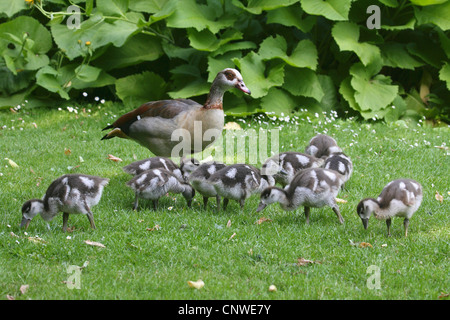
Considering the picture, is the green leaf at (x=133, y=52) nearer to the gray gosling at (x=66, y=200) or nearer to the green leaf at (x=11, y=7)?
the green leaf at (x=11, y=7)

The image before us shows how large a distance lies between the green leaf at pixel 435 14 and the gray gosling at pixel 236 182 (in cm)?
639

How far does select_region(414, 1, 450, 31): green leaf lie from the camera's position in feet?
36.3

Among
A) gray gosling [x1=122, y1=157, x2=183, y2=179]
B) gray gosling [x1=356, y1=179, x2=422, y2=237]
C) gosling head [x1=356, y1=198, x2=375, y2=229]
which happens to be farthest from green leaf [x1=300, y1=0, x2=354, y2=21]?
gosling head [x1=356, y1=198, x2=375, y2=229]

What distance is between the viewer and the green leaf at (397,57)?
11391 millimetres

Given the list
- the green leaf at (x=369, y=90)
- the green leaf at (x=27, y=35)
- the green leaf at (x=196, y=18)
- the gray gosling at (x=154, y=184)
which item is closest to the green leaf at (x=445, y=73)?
the green leaf at (x=369, y=90)

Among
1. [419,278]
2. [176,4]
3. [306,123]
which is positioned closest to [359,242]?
[419,278]

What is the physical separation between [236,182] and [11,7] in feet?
23.2

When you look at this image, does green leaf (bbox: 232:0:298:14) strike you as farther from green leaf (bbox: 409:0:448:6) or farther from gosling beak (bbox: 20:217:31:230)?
gosling beak (bbox: 20:217:31:230)

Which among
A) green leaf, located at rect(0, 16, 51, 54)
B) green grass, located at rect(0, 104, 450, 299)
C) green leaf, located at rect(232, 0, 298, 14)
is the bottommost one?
green grass, located at rect(0, 104, 450, 299)

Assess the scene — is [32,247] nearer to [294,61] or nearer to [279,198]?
[279,198]

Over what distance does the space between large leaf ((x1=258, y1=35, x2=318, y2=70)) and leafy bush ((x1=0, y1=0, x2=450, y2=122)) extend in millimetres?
20

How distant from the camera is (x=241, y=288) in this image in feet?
14.9

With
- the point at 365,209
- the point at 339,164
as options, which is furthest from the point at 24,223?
the point at 339,164

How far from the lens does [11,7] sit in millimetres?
11133
